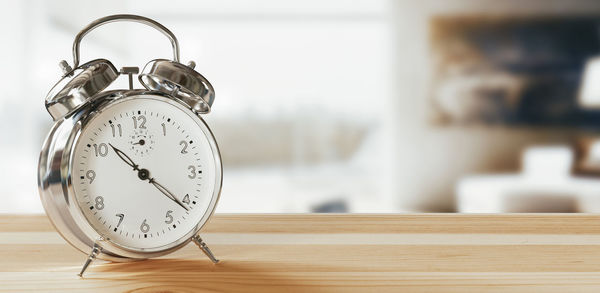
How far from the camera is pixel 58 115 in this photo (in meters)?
0.38

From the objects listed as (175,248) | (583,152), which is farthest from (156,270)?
(583,152)

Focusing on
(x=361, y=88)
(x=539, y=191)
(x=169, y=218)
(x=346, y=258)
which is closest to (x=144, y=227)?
(x=169, y=218)

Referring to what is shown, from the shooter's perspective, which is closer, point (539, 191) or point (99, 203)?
point (99, 203)

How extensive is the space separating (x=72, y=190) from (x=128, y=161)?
5 centimetres

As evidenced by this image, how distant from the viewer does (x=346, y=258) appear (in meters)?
0.40

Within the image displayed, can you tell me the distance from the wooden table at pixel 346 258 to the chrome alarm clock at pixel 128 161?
0.09ft

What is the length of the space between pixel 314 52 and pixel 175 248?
4.19 m

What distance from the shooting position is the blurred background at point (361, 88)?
160 inches

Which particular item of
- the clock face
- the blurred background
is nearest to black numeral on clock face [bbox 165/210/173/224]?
the clock face

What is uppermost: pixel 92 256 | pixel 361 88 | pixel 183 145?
pixel 361 88

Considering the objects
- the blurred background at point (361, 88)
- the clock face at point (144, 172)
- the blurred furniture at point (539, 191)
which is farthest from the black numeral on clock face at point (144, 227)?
the blurred background at point (361, 88)

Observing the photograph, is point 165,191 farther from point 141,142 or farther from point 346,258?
point 346,258

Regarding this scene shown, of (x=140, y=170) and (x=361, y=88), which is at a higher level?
(x=361, y=88)

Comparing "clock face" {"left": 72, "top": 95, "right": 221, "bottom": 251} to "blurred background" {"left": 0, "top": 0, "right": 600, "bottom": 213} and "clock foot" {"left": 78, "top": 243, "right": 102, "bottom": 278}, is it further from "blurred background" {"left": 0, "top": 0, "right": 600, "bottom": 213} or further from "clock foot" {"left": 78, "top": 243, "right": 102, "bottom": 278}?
"blurred background" {"left": 0, "top": 0, "right": 600, "bottom": 213}
